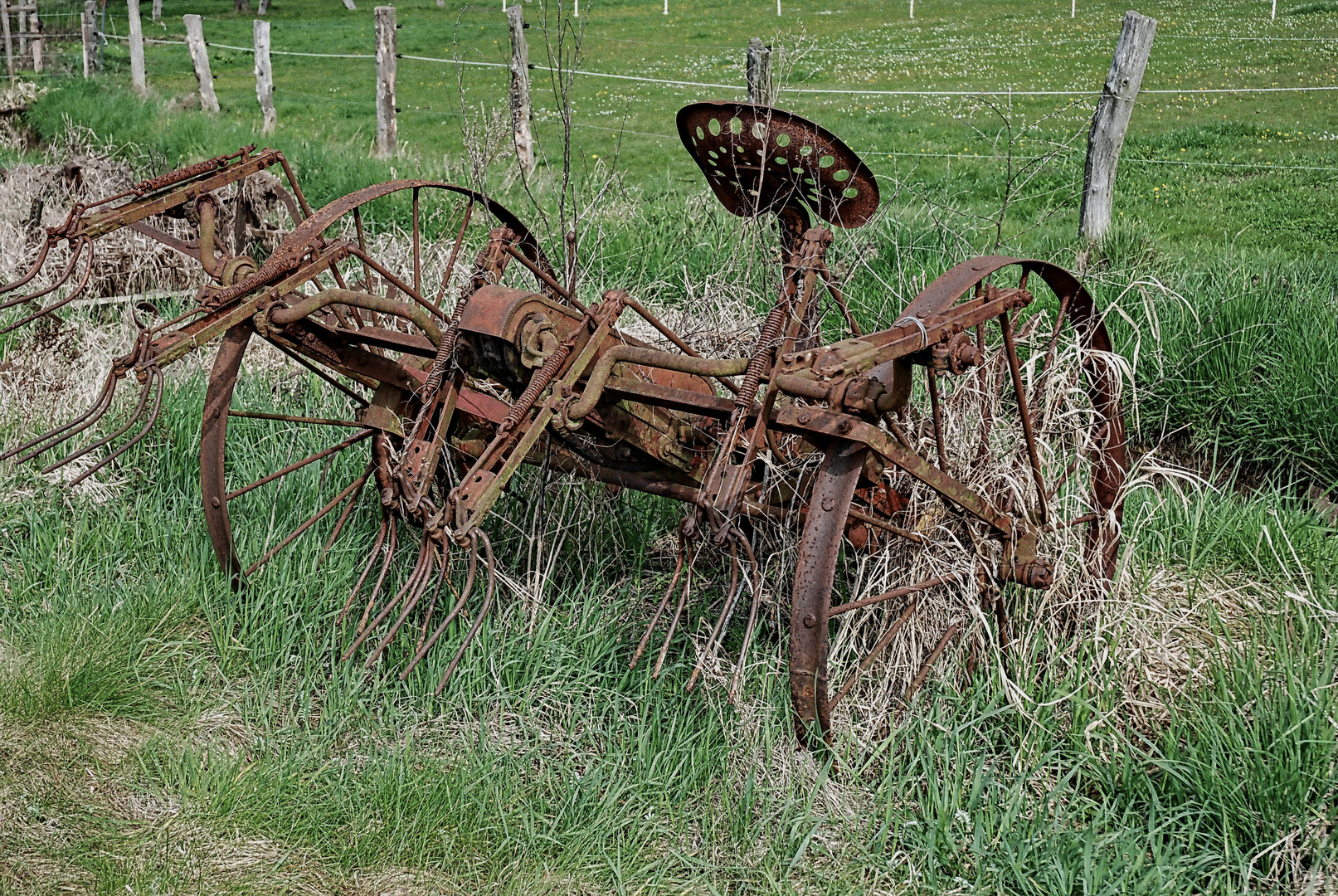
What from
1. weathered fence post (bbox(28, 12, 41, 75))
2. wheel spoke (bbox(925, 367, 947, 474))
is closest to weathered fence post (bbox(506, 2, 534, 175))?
wheel spoke (bbox(925, 367, 947, 474))

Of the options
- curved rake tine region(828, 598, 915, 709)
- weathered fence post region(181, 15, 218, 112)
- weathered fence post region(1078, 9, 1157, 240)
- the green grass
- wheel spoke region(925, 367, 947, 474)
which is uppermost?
weathered fence post region(181, 15, 218, 112)

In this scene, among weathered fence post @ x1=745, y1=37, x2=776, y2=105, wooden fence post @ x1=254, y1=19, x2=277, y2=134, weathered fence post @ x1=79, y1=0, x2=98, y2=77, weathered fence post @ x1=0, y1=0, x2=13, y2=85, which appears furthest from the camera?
weathered fence post @ x1=0, y1=0, x2=13, y2=85

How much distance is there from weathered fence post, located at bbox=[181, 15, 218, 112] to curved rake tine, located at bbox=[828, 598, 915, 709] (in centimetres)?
1391

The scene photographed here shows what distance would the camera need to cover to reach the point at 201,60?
14953 millimetres

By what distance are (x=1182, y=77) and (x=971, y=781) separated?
13.8m

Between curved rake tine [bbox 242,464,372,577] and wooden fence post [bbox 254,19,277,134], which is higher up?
wooden fence post [bbox 254,19,277,134]

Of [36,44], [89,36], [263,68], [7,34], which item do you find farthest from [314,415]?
[7,34]

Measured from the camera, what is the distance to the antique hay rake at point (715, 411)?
105 inches

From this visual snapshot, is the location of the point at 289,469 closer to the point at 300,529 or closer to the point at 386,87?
the point at 300,529

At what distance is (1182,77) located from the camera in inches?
564

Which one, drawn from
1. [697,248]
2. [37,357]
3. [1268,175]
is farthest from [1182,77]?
[37,357]

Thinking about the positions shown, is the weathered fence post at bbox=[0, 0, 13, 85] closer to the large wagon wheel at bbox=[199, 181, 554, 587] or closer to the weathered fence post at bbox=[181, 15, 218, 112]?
the weathered fence post at bbox=[181, 15, 218, 112]

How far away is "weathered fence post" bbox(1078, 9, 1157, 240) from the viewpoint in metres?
5.92

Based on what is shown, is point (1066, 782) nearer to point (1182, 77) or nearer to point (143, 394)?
point (143, 394)
